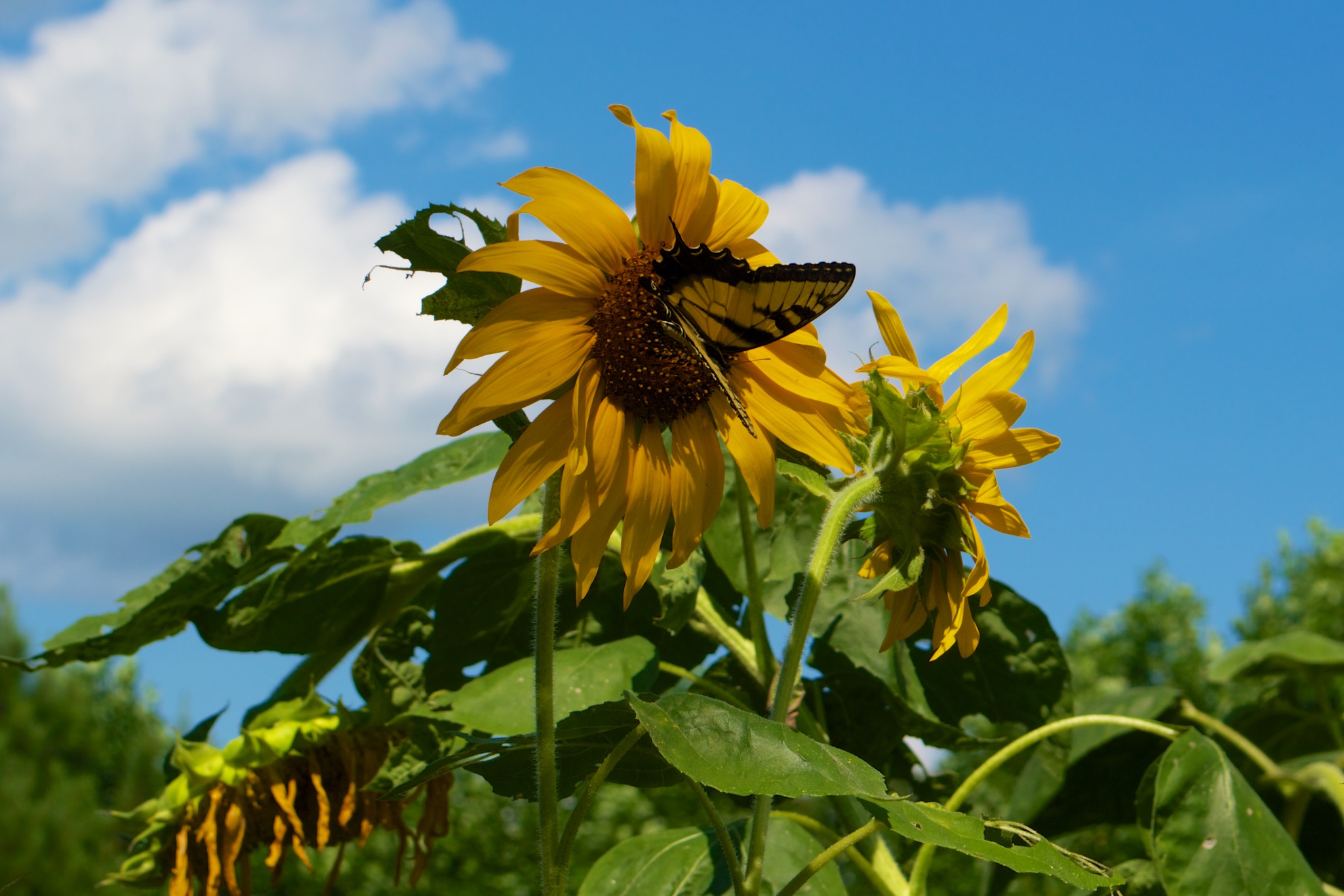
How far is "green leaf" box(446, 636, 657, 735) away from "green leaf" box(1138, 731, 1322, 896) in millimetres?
579

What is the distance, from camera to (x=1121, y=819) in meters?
1.99

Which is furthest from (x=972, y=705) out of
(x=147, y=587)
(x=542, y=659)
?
(x=147, y=587)

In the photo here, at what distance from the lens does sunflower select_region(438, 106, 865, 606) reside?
30.6 inches

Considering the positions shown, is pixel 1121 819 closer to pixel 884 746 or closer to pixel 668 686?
pixel 884 746

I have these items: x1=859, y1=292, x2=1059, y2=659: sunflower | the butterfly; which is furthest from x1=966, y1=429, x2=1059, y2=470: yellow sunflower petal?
the butterfly

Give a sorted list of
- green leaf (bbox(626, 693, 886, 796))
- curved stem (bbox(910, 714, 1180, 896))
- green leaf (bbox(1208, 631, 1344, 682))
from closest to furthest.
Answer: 1. green leaf (bbox(626, 693, 886, 796))
2. curved stem (bbox(910, 714, 1180, 896))
3. green leaf (bbox(1208, 631, 1344, 682))

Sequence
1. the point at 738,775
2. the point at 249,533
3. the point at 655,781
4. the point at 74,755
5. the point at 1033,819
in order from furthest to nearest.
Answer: the point at 74,755 < the point at 1033,819 < the point at 249,533 < the point at 655,781 < the point at 738,775

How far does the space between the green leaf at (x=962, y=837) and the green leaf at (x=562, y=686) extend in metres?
0.38

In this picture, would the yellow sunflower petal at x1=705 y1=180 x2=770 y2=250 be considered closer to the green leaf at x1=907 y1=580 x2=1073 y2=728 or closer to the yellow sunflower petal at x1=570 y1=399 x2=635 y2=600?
the yellow sunflower petal at x1=570 y1=399 x2=635 y2=600

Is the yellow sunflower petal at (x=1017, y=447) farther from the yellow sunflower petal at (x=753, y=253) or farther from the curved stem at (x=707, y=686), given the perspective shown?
the curved stem at (x=707, y=686)

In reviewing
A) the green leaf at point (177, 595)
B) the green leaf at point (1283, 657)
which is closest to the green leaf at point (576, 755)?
the green leaf at point (177, 595)

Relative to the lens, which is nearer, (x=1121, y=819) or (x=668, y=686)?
(x=668, y=686)

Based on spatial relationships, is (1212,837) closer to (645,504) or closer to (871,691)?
(871,691)

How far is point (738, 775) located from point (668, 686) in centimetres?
68
